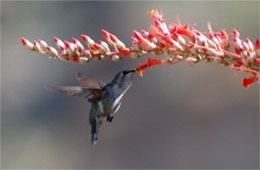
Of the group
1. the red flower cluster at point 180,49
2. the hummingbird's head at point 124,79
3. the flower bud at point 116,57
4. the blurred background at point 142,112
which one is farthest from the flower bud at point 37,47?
the blurred background at point 142,112

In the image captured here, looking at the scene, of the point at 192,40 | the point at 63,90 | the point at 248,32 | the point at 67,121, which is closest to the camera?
the point at 192,40

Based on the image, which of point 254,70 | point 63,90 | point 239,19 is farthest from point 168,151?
point 254,70

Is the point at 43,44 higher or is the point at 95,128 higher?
the point at 43,44

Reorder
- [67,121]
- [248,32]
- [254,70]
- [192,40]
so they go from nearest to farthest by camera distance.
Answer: [254,70]
[192,40]
[248,32]
[67,121]

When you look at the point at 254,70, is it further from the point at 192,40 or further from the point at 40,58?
the point at 40,58

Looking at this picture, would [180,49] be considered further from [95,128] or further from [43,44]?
[95,128]

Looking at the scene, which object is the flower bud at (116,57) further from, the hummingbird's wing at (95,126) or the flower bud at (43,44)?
the hummingbird's wing at (95,126)

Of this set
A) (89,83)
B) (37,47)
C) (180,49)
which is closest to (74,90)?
(89,83)
